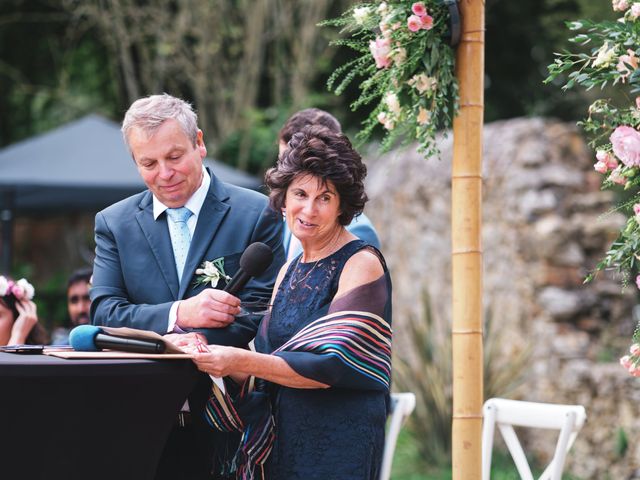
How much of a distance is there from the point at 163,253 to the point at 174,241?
8 cm

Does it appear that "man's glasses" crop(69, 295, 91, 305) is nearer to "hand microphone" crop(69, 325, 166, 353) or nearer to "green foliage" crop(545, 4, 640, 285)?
"hand microphone" crop(69, 325, 166, 353)

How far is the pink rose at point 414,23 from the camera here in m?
3.66

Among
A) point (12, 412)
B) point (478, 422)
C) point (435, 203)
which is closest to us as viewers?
point (12, 412)

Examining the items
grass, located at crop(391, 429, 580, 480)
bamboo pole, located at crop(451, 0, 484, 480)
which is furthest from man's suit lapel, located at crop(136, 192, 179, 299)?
grass, located at crop(391, 429, 580, 480)

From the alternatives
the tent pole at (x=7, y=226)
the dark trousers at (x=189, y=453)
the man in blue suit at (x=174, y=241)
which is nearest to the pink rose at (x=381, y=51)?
the man in blue suit at (x=174, y=241)

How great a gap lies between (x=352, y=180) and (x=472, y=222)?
77cm

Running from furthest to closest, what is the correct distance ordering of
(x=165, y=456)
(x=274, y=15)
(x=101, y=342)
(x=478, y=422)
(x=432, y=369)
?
(x=274, y=15) < (x=432, y=369) < (x=478, y=422) < (x=165, y=456) < (x=101, y=342)

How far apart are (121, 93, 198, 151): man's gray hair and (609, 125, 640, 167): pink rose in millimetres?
1377

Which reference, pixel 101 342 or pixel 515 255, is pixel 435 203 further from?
pixel 101 342

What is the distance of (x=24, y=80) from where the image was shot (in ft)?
51.8

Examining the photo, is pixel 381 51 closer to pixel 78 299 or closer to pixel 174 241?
pixel 174 241

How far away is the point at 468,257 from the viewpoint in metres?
3.83

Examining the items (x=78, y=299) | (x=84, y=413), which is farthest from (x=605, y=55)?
(x=78, y=299)

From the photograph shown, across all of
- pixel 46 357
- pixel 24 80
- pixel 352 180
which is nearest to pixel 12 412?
pixel 46 357
